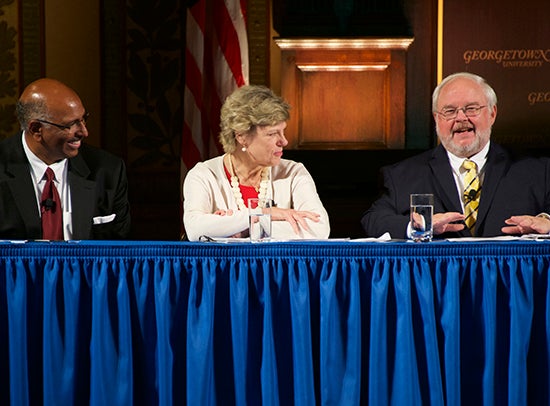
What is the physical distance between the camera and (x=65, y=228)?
316cm

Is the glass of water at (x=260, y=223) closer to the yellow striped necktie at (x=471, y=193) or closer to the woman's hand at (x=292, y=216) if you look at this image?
the woman's hand at (x=292, y=216)

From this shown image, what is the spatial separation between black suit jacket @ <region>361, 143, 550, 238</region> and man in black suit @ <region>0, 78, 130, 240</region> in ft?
3.53

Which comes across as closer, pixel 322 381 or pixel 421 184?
pixel 322 381

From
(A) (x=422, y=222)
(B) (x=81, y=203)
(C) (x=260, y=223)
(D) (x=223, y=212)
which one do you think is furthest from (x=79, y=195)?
(A) (x=422, y=222)

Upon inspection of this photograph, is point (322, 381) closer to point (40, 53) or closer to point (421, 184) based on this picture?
point (421, 184)

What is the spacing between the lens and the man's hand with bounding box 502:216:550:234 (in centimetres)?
272

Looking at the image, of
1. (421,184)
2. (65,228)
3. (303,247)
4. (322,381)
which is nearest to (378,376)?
(322,381)

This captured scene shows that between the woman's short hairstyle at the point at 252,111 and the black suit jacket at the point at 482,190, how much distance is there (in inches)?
20.0

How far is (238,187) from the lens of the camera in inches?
133

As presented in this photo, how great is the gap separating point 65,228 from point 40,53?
11.6 ft

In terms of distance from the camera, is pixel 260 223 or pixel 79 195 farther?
pixel 79 195

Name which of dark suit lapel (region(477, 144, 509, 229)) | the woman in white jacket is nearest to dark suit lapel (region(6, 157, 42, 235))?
the woman in white jacket

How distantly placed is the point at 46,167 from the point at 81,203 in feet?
0.63

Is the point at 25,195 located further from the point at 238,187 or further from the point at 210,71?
the point at 210,71
